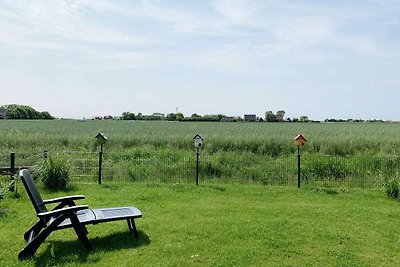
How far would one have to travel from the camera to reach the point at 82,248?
5086mm

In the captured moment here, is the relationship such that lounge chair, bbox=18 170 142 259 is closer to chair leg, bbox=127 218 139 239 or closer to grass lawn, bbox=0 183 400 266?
chair leg, bbox=127 218 139 239

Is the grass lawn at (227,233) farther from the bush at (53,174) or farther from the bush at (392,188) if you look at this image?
the bush at (53,174)

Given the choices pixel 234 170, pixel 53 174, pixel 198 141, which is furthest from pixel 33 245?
pixel 234 170

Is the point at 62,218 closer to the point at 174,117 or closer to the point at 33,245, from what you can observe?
the point at 33,245

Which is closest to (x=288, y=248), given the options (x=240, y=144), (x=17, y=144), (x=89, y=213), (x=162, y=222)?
(x=162, y=222)

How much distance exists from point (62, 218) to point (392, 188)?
7296 millimetres

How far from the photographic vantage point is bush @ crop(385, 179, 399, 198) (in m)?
8.70

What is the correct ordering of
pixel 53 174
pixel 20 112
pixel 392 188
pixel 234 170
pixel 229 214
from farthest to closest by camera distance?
1. pixel 20 112
2. pixel 234 170
3. pixel 53 174
4. pixel 392 188
5. pixel 229 214

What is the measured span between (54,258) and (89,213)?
32.3 inches

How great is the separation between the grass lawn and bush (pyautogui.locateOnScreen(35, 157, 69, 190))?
18.3 inches

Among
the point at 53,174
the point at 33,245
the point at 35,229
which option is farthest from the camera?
the point at 53,174

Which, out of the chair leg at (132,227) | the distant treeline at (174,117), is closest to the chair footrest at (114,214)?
the chair leg at (132,227)

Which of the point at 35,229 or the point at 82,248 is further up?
the point at 35,229

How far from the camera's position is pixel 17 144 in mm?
19578
